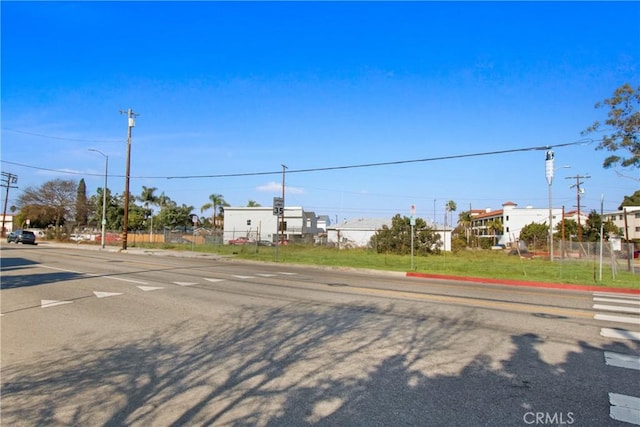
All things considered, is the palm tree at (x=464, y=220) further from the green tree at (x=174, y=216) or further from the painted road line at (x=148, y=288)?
the painted road line at (x=148, y=288)

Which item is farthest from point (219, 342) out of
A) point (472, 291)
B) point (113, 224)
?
point (113, 224)

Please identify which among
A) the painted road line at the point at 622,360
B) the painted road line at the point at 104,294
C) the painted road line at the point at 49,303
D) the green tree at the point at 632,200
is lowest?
the painted road line at the point at 49,303

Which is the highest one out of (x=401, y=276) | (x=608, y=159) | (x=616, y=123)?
(x=616, y=123)

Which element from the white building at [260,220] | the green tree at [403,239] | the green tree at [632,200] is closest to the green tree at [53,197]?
the white building at [260,220]

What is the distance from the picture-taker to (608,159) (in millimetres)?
26625

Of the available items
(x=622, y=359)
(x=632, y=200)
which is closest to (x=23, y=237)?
(x=622, y=359)

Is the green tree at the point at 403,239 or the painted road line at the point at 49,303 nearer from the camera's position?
the painted road line at the point at 49,303

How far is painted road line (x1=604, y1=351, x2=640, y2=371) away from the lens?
5.65 m

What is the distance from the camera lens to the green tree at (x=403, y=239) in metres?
42.2

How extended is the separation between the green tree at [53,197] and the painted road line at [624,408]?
244 feet

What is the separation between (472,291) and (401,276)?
18.1ft

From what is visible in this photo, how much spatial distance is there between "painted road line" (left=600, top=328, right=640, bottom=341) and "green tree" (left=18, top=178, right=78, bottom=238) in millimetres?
72920

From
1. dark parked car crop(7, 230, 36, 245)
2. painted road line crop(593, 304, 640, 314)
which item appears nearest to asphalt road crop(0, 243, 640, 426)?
painted road line crop(593, 304, 640, 314)

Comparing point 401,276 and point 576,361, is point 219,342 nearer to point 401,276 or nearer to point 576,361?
point 576,361
